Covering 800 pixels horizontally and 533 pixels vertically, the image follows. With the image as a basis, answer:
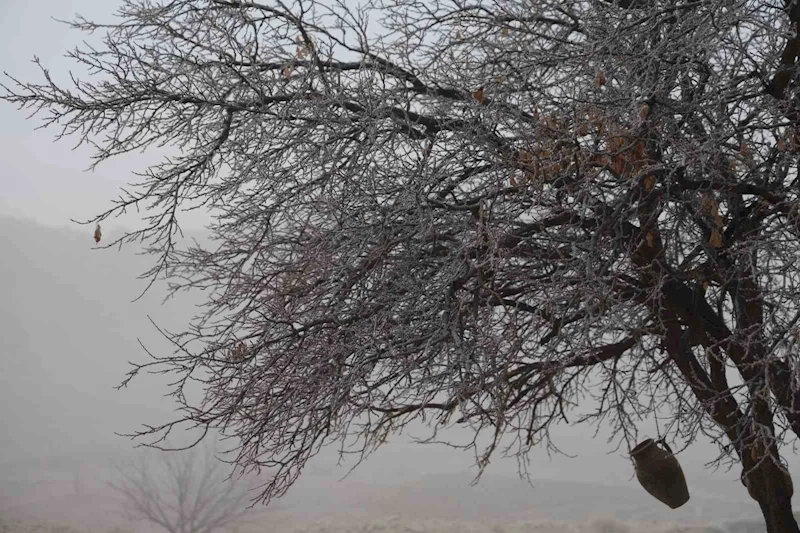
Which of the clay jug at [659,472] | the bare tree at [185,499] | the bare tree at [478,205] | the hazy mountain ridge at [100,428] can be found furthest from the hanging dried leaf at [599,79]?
the bare tree at [185,499]

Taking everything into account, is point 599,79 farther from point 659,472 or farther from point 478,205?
point 659,472

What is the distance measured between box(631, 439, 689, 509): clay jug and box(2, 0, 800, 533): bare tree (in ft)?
0.77

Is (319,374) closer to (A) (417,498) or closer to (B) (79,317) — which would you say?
(A) (417,498)

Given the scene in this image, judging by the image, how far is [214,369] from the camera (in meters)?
6.52

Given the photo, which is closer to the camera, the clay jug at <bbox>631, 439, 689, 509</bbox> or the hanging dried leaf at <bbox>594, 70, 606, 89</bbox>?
the hanging dried leaf at <bbox>594, 70, 606, 89</bbox>

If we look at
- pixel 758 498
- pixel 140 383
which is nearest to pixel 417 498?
pixel 140 383

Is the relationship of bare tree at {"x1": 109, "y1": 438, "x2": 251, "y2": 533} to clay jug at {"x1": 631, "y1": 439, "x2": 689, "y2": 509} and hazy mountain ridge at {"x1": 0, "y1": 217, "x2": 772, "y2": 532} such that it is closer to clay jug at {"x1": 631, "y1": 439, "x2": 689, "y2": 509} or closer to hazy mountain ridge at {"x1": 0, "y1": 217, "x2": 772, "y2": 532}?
hazy mountain ridge at {"x1": 0, "y1": 217, "x2": 772, "y2": 532}

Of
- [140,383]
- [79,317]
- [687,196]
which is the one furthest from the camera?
[79,317]

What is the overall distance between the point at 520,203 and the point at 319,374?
6.66ft

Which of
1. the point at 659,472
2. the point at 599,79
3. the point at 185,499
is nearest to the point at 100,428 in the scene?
the point at 185,499

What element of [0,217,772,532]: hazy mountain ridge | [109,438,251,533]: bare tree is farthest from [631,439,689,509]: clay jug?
[109,438,251,533]: bare tree

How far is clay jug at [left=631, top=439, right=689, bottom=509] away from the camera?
21.0 feet

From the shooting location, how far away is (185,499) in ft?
68.5

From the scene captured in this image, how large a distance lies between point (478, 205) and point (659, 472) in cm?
255
